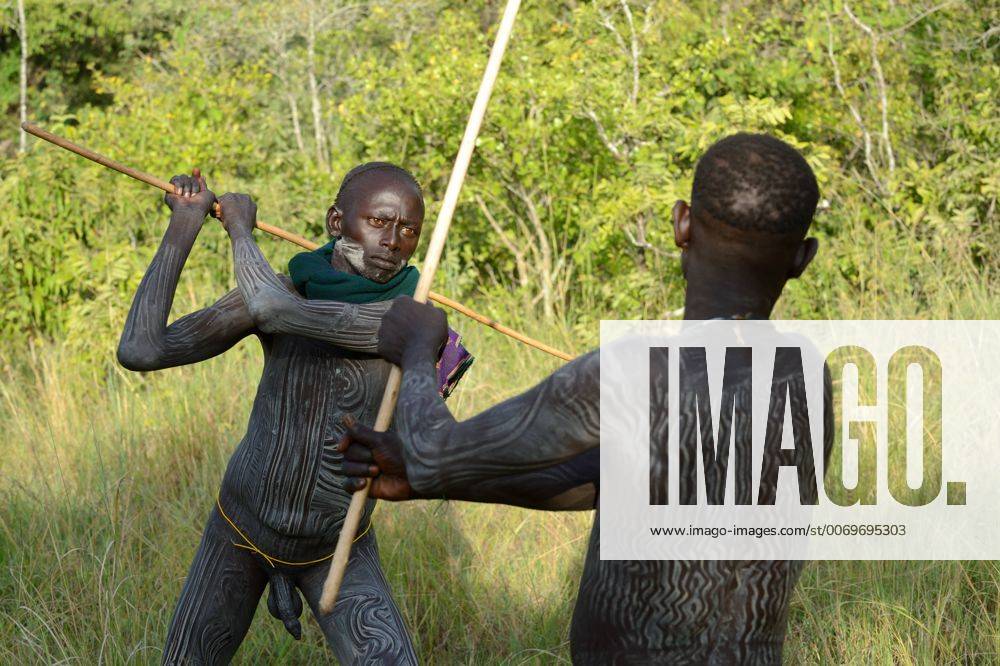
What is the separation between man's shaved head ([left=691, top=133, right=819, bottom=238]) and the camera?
1.92m

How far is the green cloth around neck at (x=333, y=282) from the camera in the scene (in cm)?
278

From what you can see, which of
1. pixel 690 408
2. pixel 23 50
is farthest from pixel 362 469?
pixel 23 50

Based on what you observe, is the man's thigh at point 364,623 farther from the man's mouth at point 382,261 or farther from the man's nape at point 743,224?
the man's nape at point 743,224

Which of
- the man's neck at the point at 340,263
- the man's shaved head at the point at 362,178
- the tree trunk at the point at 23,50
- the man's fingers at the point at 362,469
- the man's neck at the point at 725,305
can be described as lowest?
the man's fingers at the point at 362,469

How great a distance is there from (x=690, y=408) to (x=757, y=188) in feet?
1.19

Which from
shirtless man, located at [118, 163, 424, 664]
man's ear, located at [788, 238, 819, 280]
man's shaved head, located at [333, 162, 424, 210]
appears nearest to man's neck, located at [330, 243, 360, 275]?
shirtless man, located at [118, 163, 424, 664]

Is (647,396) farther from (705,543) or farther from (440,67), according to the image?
(440,67)

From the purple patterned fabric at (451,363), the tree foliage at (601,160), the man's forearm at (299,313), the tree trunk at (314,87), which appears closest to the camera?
the man's forearm at (299,313)

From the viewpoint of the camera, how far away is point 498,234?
765cm

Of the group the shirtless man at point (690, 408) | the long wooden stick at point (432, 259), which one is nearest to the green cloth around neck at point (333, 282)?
the long wooden stick at point (432, 259)

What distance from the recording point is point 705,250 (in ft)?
6.47

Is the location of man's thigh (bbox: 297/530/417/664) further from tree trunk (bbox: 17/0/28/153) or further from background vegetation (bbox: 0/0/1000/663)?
tree trunk (bbox: 17/0/28/153)

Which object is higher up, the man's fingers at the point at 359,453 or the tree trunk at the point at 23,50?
the tree trunk at the point at 23,50

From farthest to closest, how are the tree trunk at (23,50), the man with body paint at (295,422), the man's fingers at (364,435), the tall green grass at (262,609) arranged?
the tree trunk at (23,50) → the tall green grass at (262,609) → the man with body paint at (295,422) → the man's fingers at (364,435)
